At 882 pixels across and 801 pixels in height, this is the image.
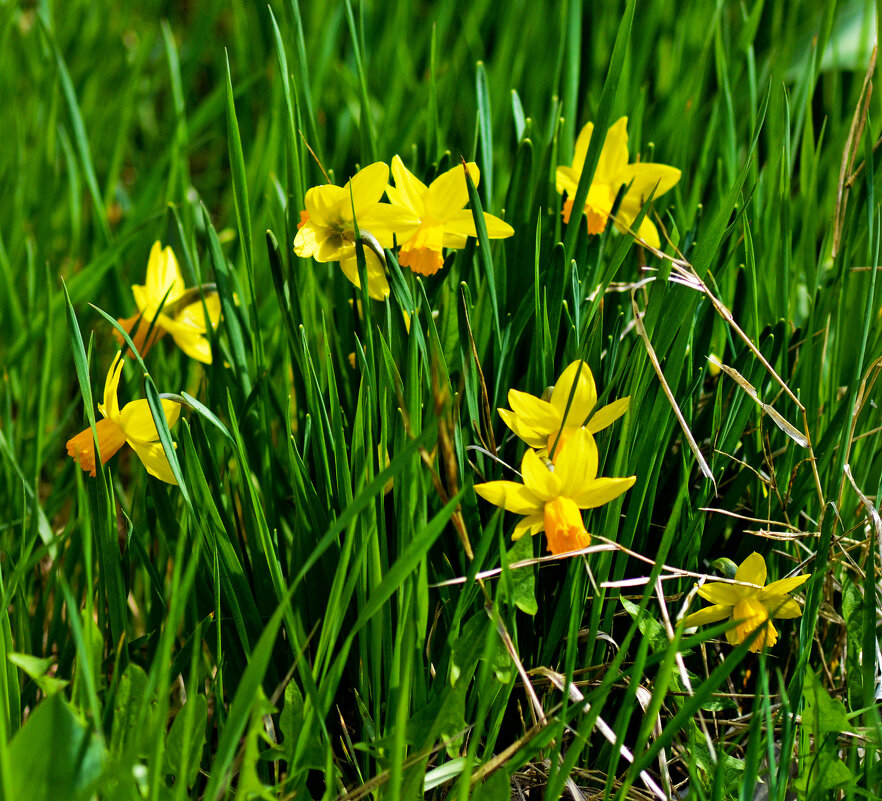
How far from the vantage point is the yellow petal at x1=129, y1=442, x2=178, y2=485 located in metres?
0.89

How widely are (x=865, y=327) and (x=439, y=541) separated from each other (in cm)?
56

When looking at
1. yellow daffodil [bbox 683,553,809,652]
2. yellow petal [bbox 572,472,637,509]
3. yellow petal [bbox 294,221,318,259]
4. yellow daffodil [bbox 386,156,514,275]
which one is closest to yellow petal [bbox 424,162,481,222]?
yellow daffodil [bbox 386,156,514,275]

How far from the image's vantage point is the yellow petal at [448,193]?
893 mm

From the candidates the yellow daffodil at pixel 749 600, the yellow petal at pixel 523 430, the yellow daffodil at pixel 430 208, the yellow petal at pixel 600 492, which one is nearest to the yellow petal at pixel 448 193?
the yellow daffodil at pixel 430 208

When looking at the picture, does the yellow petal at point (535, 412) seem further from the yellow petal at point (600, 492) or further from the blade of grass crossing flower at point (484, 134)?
the blade of grass crossing flower at point (484, 134)

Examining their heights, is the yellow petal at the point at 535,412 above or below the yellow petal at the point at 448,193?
below

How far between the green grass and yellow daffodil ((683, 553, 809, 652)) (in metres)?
0.04

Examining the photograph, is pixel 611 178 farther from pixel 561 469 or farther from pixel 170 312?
pixel 170 312

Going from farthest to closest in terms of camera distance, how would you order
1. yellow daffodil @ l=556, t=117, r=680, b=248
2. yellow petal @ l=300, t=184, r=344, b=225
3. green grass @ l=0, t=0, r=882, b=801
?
yellow daffodil @ l=556, t=117, r=680, b=248, yellow petal @ l=300, t=184, r=344, b=225, green grass @ l=0, t=0, r=882, b=801

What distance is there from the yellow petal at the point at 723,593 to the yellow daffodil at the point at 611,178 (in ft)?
1.47

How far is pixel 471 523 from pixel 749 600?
318mm

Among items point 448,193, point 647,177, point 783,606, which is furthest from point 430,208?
point 783,606

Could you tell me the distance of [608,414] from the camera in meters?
0.87

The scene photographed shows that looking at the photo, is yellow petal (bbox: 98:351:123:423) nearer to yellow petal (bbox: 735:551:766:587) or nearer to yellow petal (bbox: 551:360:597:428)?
yellow petal (bbox: 551:360:597:428)
